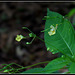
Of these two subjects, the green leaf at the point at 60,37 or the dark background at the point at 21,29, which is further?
the dark background at the point at 21,29

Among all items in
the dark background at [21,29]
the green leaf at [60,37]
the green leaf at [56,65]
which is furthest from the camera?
the dark background at [21,29]

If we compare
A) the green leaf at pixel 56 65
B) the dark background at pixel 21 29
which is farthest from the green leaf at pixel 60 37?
the dark background at pixel 21 29

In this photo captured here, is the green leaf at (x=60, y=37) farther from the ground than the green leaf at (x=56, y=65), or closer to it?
farther from the ground

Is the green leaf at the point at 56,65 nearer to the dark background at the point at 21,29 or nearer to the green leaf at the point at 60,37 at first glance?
the green leaf at the point at 60,37

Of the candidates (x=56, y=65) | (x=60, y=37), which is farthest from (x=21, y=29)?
(x=56, y=65)

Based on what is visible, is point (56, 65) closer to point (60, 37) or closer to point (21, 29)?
point (60, 37)

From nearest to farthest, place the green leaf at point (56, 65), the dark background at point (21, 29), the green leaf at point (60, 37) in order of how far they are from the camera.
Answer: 1. the green leaf at point (56, 65)
2. the green leaf at point (60, 37)
3. the dark background at point (21, 29)

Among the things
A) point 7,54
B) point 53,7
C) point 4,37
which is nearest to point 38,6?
point 53,7
